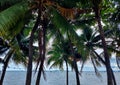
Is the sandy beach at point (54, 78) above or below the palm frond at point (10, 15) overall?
below

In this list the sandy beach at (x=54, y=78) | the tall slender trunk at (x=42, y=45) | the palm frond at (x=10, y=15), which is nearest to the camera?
the palm frond at (x=10, y=15)

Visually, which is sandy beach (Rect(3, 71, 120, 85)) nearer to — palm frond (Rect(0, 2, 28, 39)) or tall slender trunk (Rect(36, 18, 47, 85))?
tall slender trunk (Rect(36, 18, 47, 85))

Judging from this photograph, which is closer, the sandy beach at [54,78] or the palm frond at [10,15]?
the palm frond at [10,15]

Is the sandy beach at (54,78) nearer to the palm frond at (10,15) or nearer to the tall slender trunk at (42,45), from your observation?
the tall slender trunk at (42,45)

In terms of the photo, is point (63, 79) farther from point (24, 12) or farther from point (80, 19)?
point (24, 12)

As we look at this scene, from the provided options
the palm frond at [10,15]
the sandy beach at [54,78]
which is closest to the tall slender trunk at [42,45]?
the palm frond at [10,15]

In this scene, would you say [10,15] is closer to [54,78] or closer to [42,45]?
[42,45]

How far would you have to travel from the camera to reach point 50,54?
2336 centimetres

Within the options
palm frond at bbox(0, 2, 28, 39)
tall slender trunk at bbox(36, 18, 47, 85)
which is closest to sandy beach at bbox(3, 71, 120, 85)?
tall slender trunk at bbox(36, 18, 47, 85)

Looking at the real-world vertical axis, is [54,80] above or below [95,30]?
below

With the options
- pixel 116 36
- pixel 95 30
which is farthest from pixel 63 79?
pixel 116 36

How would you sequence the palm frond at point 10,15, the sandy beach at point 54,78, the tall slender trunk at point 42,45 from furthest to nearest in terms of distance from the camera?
the sandy beach at point 54,78
the tall slender trunk at point 42,45
the palm frond at point 10,15

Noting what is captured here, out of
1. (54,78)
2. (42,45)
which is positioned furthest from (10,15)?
(54,78)

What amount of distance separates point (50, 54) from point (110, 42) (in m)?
6.13
